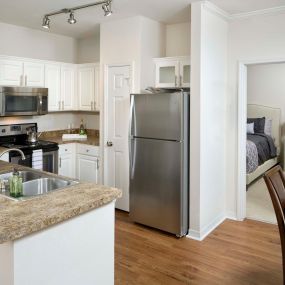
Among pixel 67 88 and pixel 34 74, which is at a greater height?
pixel 34 74

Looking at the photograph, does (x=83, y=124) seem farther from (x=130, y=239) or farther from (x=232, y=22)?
(x=232, y=22)

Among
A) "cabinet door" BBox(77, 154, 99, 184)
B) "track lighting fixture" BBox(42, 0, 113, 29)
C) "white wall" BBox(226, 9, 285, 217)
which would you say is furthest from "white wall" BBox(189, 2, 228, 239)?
"cabinet door" BBox(77, 154, 99, 184)

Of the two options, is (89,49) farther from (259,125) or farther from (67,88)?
(259,125)

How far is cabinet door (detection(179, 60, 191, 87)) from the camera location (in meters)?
3.73

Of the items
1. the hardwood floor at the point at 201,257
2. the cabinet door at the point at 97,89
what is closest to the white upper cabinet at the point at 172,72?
the cabinet door at the point at 97,89

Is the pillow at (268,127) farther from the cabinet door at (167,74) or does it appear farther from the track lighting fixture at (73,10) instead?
the track lighting fixture at (73,10)

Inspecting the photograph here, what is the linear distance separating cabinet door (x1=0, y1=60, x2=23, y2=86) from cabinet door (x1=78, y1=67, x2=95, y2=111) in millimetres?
960

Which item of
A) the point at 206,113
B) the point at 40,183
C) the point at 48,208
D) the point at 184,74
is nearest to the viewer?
the point at 48,208

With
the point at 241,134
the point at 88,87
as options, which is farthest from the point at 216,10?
the point at 88,87

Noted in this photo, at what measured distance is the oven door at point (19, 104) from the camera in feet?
12.9

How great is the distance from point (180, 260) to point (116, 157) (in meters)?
1.67

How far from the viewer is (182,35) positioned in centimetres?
410

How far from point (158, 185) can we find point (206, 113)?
955 mm

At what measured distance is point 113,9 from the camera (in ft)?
11.6
